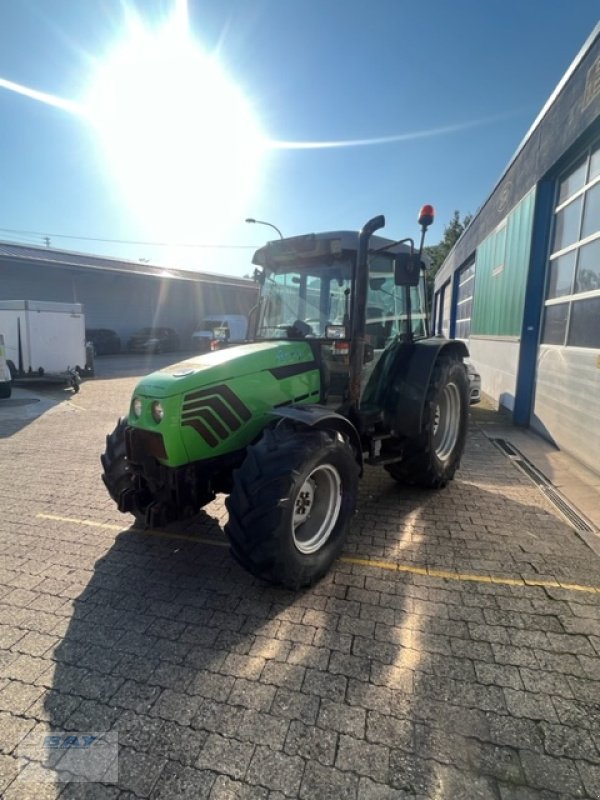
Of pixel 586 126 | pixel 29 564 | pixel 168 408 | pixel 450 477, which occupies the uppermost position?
pixel 586 126

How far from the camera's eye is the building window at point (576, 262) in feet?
18.3

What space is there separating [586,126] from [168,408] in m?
6.37

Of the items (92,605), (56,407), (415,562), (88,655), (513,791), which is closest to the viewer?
(513,791)

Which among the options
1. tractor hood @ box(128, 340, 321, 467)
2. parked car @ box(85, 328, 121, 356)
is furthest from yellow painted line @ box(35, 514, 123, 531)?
parked car @ box(85, 328, 121, 356)

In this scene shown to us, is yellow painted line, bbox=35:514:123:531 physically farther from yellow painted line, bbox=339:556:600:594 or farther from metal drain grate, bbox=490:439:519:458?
metal drain grate, bbox=490:439:519:458

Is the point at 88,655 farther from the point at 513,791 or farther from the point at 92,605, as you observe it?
the point at 513,791

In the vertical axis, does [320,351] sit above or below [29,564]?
above

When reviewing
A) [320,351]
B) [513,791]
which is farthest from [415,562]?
[320,351]

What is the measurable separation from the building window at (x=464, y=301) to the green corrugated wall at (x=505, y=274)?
1.74 m

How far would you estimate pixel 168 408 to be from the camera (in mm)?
2889

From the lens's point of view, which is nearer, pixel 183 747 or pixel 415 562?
pixel 183 747

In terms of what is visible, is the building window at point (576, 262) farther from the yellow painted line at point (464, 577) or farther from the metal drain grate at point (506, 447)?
the yellow painted line at point (464, 577)

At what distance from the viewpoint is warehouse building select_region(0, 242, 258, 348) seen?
21.9m

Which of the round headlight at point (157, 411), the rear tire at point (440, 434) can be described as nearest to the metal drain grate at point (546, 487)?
the rear tire at point (440, 434)
